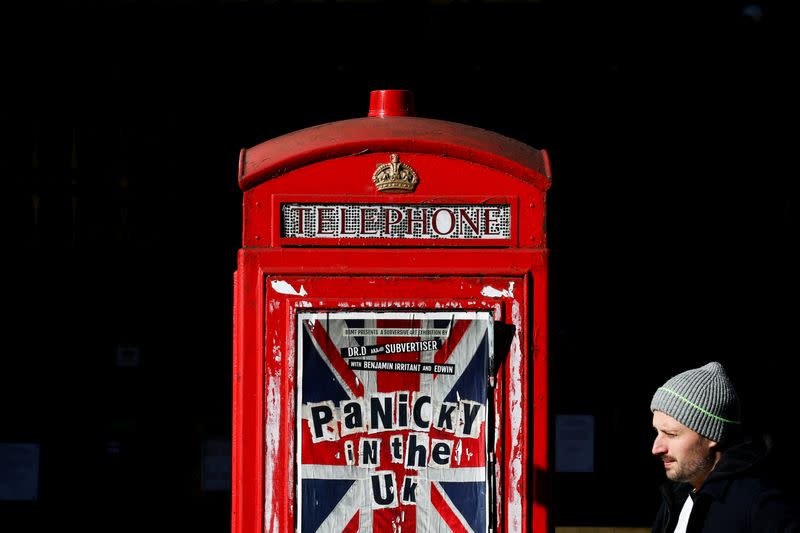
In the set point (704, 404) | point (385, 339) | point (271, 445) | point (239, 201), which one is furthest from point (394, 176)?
point (239, 201)

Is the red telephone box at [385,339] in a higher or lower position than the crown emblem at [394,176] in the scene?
lower

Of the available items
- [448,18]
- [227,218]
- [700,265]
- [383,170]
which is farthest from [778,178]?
[383,170]

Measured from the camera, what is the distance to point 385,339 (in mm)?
3539

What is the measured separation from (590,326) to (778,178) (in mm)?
1201

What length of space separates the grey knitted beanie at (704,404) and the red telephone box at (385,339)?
1.34ft

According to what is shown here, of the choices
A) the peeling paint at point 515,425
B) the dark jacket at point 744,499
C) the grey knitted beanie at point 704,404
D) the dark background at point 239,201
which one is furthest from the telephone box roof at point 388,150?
the dark background at point 239,201

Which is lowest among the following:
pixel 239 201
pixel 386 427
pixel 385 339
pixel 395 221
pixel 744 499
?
pixel 744 499

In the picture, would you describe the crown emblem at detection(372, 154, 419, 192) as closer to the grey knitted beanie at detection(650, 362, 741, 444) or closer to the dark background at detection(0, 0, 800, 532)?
the grey knitted beanie at detection(650, 362, 741, 444)

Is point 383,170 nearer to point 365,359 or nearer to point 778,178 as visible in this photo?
point 365,359

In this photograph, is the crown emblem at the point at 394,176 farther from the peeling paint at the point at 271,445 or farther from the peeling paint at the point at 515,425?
the peeling paint at the point at 271,445

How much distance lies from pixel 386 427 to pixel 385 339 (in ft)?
0.85

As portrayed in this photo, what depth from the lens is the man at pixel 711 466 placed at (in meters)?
3.05

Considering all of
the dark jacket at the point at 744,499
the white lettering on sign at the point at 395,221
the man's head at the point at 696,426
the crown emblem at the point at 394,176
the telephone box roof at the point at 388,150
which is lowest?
the dark jacket at the point at 744,499

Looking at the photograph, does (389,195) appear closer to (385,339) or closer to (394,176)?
Answer: (394,176)
